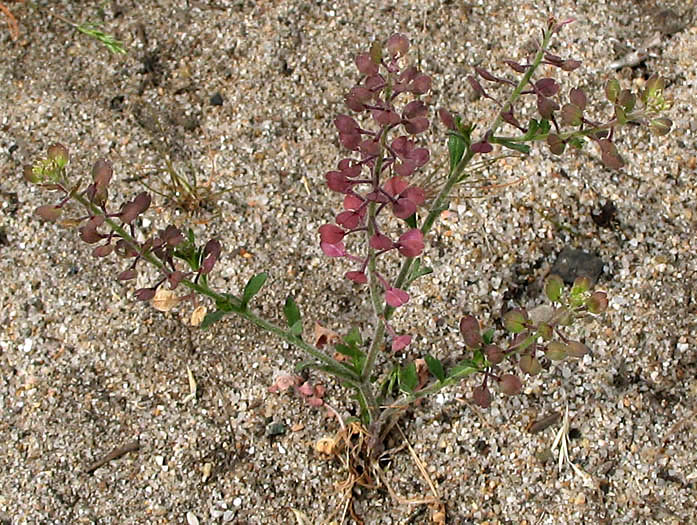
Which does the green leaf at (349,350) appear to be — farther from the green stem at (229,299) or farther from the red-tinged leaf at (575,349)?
the red-tinged leaf at (575,349)

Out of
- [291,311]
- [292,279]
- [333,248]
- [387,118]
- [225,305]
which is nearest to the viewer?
[387,118]

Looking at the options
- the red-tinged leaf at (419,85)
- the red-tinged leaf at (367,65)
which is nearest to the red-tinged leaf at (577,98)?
the red-tinged leaf at (419,85)

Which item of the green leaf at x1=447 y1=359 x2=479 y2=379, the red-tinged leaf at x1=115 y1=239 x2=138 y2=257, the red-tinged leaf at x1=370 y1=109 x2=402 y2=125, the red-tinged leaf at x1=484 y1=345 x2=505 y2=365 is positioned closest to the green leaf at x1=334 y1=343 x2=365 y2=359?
the green leaf at x1=447 y1=359 x2=479 y2=379

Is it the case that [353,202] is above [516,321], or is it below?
above

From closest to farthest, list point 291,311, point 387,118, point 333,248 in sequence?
point 387,118 → point 333,248 → point 291,311

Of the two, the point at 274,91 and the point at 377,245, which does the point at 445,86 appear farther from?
the point at 377,245

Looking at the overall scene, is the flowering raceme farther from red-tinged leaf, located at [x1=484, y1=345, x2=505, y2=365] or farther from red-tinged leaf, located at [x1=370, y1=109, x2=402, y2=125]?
red-tinged leaf, located at [x1=484, y1=345, x2=505, y2=365]

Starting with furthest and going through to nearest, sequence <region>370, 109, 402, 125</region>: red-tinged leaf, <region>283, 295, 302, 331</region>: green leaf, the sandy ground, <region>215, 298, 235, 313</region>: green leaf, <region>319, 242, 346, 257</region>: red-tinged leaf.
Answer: the sandy ground, <region>283, 295, 302, 331</region>: green leaf, <region>215, 298, 235, 313</region>: green leaf, <region>319, 242, 346, 257</region>: red-tinged leaf, <region>370, 109, 402, 125</region>: red-tinged leaf

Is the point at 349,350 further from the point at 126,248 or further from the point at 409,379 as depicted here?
the point at 126,248

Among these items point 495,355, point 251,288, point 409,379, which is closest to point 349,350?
point 409,379
